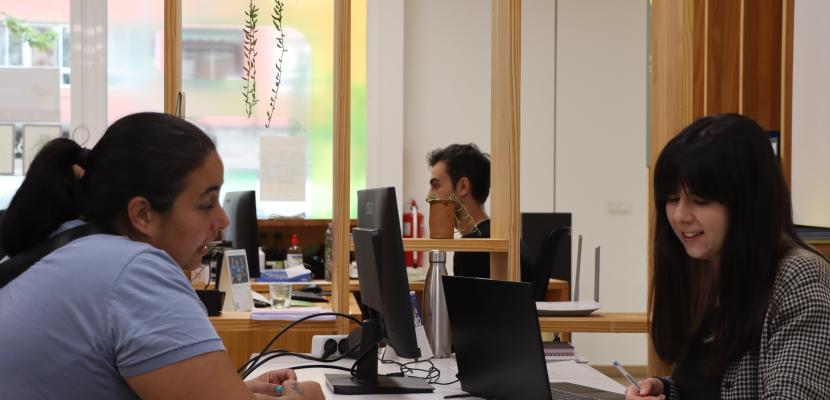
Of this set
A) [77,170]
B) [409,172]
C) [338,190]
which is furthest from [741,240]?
[409,172]

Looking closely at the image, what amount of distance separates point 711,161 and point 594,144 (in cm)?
500

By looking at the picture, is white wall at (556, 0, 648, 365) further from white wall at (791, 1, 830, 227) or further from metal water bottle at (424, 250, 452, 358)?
metal water bottle at (424, 250, 452, 358)

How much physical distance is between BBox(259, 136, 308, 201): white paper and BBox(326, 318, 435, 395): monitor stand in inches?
155

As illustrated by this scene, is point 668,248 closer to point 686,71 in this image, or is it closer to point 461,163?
point 686,71

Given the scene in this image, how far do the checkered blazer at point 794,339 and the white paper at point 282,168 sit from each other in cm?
480

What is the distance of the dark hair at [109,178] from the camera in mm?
1528

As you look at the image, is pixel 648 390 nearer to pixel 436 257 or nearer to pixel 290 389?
pixel 290 389

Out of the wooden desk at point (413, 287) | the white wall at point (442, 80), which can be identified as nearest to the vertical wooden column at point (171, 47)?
the wooden desk at point (413, 287)

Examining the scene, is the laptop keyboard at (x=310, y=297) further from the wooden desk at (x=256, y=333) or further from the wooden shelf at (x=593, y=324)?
the wooden shelf at (x=593, y=324)

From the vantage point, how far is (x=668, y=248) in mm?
2188

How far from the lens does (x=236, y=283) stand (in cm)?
363

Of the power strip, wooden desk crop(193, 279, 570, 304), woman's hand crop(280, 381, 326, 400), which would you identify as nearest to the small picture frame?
wooden desk crop(193, 279, 570, 304)

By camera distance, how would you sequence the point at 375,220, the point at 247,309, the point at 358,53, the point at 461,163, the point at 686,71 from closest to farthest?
the point at 375,220 → the point at 686,71 → the point at 247,309 → the point at 461,163 → the point at 358,53

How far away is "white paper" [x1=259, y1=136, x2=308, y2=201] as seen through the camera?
Answer: 21.2 feet
